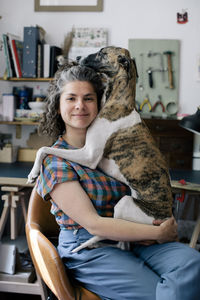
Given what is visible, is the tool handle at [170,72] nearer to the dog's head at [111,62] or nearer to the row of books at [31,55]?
the row of books at [31,55]

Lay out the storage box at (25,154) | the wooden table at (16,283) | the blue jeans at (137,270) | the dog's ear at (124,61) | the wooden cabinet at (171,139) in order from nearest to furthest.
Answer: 1. the blue jeans at (137,270)
2. the dog's ear at (124,61)
3. the wooden table at (16,283)
4. the wooden cabinet at (171,139)
5. the storage box at (25,154)

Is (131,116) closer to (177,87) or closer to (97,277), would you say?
(97,277)

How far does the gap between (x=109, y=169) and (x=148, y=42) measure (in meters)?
2.12

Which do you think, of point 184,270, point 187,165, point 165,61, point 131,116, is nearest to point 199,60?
point 165,61

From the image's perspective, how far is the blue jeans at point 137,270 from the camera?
1167mm

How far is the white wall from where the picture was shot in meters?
3.22

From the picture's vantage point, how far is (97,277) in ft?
4.34

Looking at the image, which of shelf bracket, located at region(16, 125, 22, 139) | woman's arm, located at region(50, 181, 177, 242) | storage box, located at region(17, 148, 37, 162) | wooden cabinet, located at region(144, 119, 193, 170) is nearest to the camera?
woman's arm, located at region(50, 181, 177, 242)

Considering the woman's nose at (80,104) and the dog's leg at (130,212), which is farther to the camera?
the woman's nose at (80,104)

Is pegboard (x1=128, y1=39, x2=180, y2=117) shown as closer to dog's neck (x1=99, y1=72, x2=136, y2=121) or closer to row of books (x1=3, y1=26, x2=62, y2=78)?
row of books (x1=3, y1=26, x2=62, y2=78)

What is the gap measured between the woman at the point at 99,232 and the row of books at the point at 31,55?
5.57 feet

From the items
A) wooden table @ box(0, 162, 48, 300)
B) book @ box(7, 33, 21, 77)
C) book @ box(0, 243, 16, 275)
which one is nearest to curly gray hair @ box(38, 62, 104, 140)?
wooden table @ box(0, 162, 48, 300)

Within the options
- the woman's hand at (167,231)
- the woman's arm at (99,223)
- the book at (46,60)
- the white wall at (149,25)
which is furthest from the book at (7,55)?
the woman's hand at (167,231)

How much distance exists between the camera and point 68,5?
3.32 metres
